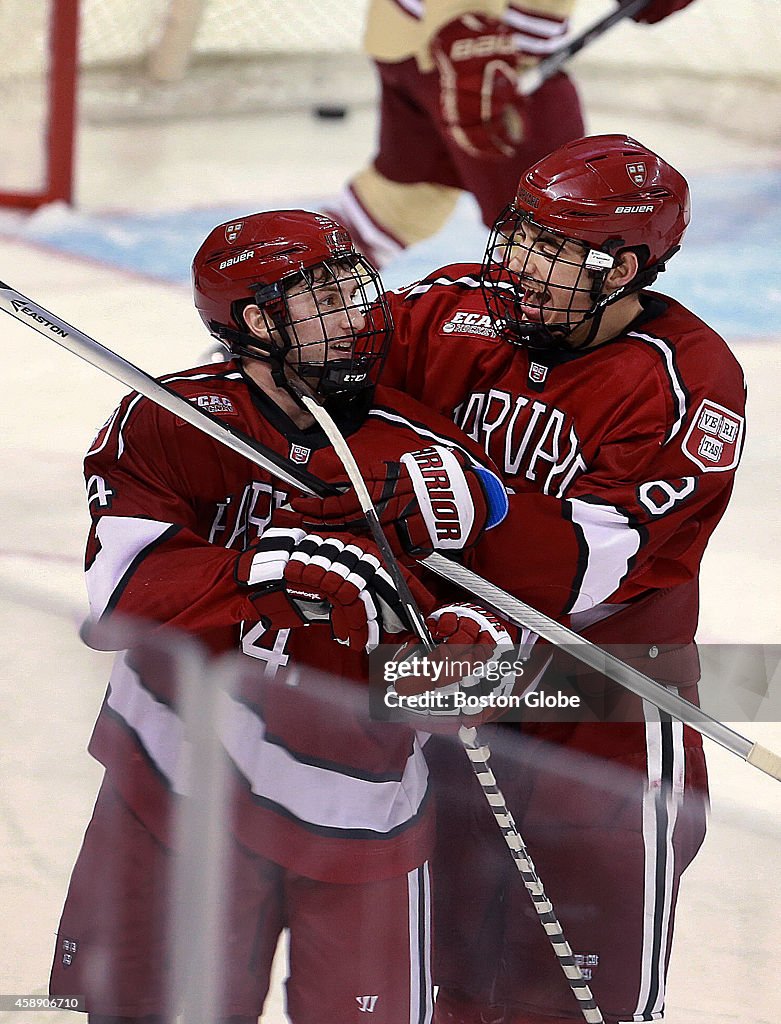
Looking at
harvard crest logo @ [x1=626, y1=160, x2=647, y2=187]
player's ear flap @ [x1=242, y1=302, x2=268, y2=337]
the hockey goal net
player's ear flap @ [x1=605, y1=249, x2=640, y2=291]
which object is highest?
harvard crest logo @ [x1=626, y1=160, x2=647, y2=187]

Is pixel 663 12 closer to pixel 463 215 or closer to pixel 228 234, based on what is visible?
pixel 463 215

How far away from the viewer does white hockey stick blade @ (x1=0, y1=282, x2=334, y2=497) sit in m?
1.27

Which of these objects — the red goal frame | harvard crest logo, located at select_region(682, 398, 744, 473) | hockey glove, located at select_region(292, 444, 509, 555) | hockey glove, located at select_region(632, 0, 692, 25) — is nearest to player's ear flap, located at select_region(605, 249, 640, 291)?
harvard crest logo, located at select_region(682, 398, 744, 473)

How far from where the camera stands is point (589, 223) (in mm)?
1406

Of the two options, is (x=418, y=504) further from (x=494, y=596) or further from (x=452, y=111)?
(x=452, y=111)

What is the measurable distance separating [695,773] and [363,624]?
368 mm

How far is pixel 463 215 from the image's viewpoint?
4.47m

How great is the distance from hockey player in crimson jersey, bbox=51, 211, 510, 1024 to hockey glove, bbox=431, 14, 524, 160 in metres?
1.87

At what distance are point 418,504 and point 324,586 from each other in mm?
133

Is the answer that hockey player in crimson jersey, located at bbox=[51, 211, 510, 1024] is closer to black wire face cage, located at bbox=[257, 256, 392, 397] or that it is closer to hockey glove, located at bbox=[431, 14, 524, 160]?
black wire face cage, located at bbox=[257, 256, 392, 397]

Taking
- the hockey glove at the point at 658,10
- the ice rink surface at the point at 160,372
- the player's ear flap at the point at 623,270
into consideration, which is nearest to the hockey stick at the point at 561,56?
the hockey glove at the point at 658,10

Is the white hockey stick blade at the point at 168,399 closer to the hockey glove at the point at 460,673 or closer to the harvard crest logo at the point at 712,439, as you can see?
the hockey glove at the point at 460,673

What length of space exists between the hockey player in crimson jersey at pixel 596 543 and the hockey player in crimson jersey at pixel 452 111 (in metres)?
1.78

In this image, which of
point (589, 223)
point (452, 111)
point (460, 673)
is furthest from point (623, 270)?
point (452, 111)
